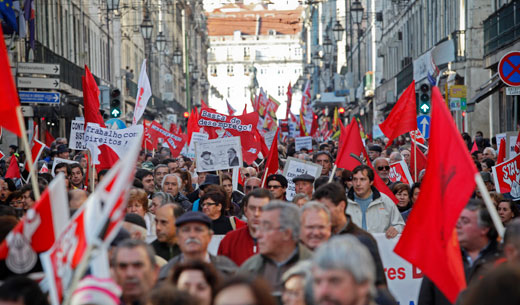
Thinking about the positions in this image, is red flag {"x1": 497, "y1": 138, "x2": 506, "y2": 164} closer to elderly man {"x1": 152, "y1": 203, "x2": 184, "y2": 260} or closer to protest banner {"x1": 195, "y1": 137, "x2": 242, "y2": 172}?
protest banner {"x1": 195, "y1": 137, "x2": 242, "y2": 172}

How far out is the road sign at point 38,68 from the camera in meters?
24.2

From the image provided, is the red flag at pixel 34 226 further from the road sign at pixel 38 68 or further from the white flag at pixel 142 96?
the road sign at pixel 38 68

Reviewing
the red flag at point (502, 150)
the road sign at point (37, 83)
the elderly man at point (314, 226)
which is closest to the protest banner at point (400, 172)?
the red flag at point (502, 150)

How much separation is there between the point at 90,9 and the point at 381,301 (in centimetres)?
4210

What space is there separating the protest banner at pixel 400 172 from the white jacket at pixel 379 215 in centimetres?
502

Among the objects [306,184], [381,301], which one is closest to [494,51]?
[306,184]

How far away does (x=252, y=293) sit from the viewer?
4.81 meters

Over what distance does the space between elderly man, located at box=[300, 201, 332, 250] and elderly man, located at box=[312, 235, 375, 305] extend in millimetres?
2298

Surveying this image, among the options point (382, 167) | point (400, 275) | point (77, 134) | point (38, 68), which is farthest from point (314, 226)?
point (38, 68)

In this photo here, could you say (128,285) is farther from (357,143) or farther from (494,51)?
(494,51)

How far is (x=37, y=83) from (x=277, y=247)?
60.2 ft

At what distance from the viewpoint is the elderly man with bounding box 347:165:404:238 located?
11.0 metres

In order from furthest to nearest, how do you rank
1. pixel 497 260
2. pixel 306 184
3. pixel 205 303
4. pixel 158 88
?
pixel 158 88, pixel 306 184, pixel 497 260, pixel 205 303

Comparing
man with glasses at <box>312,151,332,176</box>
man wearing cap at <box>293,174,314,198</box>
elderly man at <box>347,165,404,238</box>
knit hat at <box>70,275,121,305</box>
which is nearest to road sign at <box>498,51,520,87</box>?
man with glasses at <box>312,151,332,176</box>
